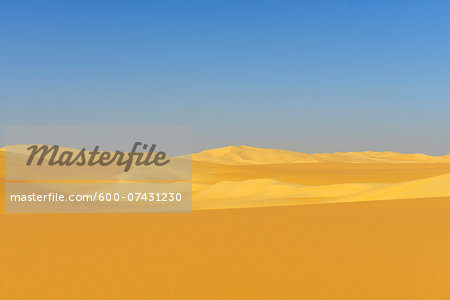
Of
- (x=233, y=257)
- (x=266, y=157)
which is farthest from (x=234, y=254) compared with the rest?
(x=266, y=157)

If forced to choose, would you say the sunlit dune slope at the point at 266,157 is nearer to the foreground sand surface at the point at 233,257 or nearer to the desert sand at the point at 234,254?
the desert sand at the point at 234,254

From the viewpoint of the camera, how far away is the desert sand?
546 centimetres

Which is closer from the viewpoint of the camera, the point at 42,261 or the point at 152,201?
the point at 42,261

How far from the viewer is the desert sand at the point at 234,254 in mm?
5461

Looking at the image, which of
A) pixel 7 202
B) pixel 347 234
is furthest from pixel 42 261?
pixel 7 202

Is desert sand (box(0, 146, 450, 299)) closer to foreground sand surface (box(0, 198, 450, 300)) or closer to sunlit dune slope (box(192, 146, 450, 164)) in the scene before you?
foreground sand surface (box(0, 198, 450, 300))

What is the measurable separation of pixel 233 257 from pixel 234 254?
185 mm

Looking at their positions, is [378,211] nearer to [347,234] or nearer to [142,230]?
[347,234]

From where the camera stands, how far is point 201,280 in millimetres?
5793

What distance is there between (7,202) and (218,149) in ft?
499

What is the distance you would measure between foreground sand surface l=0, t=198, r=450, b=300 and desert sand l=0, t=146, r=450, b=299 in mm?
17

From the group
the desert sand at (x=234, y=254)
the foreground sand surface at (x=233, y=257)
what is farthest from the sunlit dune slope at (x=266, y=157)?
the foreground sand surface at (x=233, y=257)

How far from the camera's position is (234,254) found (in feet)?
23.2

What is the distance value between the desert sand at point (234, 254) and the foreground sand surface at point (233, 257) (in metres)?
0.02
